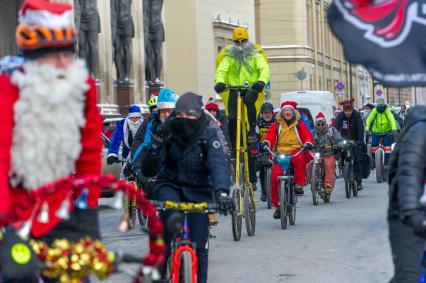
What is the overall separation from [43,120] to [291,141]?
11.7 metres

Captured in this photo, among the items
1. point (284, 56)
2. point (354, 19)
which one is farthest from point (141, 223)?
point (284, 56)

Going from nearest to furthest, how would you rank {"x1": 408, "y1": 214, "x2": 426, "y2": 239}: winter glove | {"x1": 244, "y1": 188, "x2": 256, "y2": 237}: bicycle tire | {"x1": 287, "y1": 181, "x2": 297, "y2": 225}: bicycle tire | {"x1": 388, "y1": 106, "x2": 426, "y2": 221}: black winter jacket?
{"x1": 408, "y1": 214, "x2": 426, "y2": 239}: winter glove, {"x1": 388, "y1": 106, "x2": 426, "y2": 221}: black winter jacket, {"x1": 244, "y1": 188, "x2": 256, "y2": 237}: bicycle tire, {"x1": 287, "y1": 181, "x2": 297, "y2": 225}: bicycle tire

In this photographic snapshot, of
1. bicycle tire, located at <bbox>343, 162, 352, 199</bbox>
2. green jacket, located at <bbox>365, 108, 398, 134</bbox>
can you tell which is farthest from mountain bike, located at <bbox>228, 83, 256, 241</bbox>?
green jacket, located at <bbox>365, 108, 398, 134</bbox>

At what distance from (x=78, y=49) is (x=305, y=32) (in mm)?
42039

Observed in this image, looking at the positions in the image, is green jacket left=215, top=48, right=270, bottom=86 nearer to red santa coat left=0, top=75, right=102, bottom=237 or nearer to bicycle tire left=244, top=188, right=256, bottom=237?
bicycle tire left=244, top=188, right=256, bottom=237

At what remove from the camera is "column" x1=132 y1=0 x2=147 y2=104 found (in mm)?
43656

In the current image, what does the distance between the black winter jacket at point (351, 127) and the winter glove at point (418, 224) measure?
17.5 metres

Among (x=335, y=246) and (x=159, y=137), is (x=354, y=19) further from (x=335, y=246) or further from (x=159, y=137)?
(x=335, y=246)

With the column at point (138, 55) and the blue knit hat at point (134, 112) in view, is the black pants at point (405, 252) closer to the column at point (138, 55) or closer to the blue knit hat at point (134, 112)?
the blue knit hat at point (134, 112)

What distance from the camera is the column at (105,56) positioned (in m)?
39.1

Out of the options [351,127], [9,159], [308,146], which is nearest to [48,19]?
[9,159]

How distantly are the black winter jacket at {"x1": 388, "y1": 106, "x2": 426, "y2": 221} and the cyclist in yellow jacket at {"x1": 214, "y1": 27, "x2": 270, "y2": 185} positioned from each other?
8.50 metres

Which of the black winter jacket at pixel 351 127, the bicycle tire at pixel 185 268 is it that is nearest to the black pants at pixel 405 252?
the bicycle tire at pixel 185 268

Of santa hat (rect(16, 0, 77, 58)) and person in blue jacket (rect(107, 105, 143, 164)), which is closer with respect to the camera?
santa hat (rect(16, 0, 77, 58))
